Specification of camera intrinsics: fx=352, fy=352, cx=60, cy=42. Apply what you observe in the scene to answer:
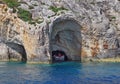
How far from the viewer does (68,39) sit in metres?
50.4

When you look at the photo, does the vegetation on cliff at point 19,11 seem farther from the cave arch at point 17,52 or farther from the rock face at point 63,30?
the cave arch at point 17,52

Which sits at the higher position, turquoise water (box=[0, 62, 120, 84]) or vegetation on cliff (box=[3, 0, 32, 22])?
vegetation on cliff (box=[3, 0, 32, 22])

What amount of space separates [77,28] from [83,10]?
287cm

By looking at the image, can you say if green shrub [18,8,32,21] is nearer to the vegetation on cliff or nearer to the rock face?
the vegetation on cliff

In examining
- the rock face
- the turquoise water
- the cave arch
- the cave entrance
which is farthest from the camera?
the cave entrance

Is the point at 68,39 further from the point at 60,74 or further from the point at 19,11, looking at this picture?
the point at 60,74

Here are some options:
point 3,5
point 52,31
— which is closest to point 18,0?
point 3,5

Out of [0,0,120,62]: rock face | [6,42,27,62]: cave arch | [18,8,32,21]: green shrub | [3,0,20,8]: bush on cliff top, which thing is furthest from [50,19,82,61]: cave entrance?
[3,0,20,8]: bush on cliff top

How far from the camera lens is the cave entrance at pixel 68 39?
48.6 m

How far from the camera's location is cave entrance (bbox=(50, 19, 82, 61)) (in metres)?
48.6

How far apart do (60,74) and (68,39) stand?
14.6 meters

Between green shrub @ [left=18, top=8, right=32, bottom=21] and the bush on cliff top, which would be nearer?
green shrub @ [left=18, top=8, right=32, bottom=21]

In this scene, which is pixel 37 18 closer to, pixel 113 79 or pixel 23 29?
pixel 23 29

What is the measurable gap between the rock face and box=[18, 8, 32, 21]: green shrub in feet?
1.51
